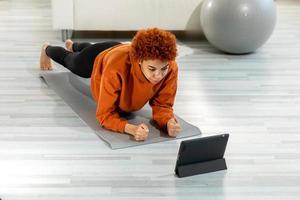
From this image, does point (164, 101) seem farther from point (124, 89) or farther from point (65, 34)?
point (65, 34)

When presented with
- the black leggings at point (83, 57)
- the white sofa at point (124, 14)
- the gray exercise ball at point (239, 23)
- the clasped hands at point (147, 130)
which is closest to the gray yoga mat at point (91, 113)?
the clasped hands at point (147, 130)

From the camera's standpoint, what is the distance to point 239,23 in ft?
11.6

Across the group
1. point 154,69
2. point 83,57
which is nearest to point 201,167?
point 154,69

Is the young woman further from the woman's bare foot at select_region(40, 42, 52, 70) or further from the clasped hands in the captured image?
the woman's bare foot at select_region(40, 42, 52, 70)

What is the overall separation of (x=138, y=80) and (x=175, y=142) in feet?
1.05

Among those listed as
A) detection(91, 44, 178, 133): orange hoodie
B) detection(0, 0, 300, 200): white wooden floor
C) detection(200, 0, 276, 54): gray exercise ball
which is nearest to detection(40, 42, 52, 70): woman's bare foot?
detection(0, 0, 300, 200): white wooden floor

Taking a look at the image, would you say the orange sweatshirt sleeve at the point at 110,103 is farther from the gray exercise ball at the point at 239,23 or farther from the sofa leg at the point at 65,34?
the sofa leg at the point at 65,34

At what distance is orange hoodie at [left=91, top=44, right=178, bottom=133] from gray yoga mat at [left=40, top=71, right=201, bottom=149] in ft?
0.15

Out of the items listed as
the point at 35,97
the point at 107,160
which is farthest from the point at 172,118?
the point at 35,97

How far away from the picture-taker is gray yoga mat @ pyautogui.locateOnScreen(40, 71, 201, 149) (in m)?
2.40

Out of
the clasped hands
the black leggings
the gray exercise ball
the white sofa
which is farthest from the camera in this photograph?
the white sofa

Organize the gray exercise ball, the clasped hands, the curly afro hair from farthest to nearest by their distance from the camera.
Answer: the gray exercise ball < the clasped hands < the curly afro hair

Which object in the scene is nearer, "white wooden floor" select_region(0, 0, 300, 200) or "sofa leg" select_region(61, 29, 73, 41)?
"white wooden floor" select_region(0, 0, 300, 200)

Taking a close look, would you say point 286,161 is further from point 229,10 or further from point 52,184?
point 229,10
